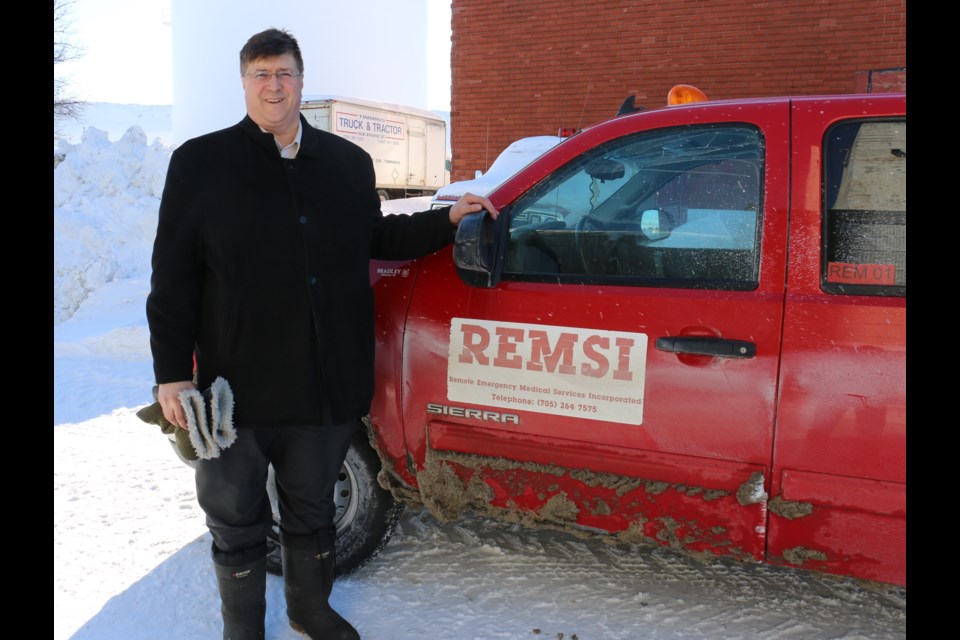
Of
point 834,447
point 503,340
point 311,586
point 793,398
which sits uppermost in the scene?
point 503,340

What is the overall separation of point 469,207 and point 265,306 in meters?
0.78

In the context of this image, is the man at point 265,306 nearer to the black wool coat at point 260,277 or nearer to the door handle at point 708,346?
the black wool coat at point 260,277

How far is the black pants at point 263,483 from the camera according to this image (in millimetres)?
2268

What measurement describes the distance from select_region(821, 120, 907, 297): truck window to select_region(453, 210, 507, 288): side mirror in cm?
104

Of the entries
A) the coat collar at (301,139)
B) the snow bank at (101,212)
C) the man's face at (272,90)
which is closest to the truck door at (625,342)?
the coat collar at (301,139)

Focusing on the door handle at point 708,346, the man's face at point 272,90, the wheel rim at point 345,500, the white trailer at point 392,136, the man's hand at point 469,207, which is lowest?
the wheel rim at point 345,500

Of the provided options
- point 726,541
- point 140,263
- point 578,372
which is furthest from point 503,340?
point 140,263

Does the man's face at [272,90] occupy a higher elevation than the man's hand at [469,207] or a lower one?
higher

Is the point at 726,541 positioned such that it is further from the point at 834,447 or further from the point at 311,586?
the point at 311,586

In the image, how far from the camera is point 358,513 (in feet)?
9.39

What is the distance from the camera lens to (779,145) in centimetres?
221

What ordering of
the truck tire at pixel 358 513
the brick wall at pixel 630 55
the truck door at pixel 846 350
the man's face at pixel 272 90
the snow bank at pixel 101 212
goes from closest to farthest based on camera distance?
the truck door at pixel 846 350 < the man's face at pixel 272 90 < the truck tire at pixel 358 513 < the brick wall at pixel 630 55 < the snow bank at pixel 101 212

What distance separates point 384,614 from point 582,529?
84cm

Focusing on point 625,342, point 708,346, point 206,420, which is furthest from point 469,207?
point 206,420
